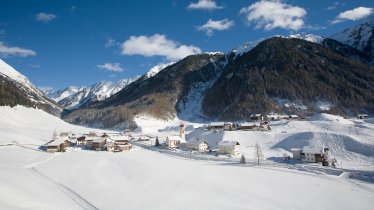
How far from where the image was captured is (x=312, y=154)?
64.1 m

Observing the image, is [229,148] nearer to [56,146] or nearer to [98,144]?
[98,144]

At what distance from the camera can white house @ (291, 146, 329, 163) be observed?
6325cm

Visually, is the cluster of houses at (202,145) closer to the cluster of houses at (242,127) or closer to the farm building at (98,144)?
the cluster of houses at (242,127)

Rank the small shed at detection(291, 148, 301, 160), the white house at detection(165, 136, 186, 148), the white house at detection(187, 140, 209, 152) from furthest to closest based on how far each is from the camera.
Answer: the white house at detection(165, 136, 186, 148)
the white house at detection(187, 140, 209, 152)
the small shed at detection(291, 148, 301, 160)

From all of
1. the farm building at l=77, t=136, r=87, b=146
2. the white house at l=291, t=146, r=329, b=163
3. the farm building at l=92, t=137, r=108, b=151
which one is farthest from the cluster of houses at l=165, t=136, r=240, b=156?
the farm building at l=77, t=136, r=87, b=146

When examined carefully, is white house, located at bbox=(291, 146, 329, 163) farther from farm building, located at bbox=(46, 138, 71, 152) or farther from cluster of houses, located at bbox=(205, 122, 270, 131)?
farm building, located at bbox=(46, 138, 71, 152)

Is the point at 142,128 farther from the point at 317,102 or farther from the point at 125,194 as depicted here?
the point at 125,194

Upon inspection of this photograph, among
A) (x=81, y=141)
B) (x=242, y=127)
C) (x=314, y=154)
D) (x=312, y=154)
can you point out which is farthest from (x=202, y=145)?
(x=81, y=141)

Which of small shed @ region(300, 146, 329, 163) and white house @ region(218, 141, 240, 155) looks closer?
small shed @ region(300, 146, 329, 163)

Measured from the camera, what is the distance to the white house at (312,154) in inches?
2490

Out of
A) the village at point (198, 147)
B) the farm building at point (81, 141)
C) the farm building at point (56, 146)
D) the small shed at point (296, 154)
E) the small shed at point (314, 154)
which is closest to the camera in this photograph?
the small shed at point (314, 154)

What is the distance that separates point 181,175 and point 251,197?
13958 millimetres

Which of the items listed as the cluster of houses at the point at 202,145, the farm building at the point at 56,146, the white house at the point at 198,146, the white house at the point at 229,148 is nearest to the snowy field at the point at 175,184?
the white house at the point at 229,148

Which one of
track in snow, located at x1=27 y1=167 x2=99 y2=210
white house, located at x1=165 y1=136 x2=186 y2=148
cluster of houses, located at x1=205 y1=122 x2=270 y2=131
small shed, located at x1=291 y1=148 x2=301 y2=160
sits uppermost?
cluster of houses, located at x1=205 y1=122 x2=270 y2=131
